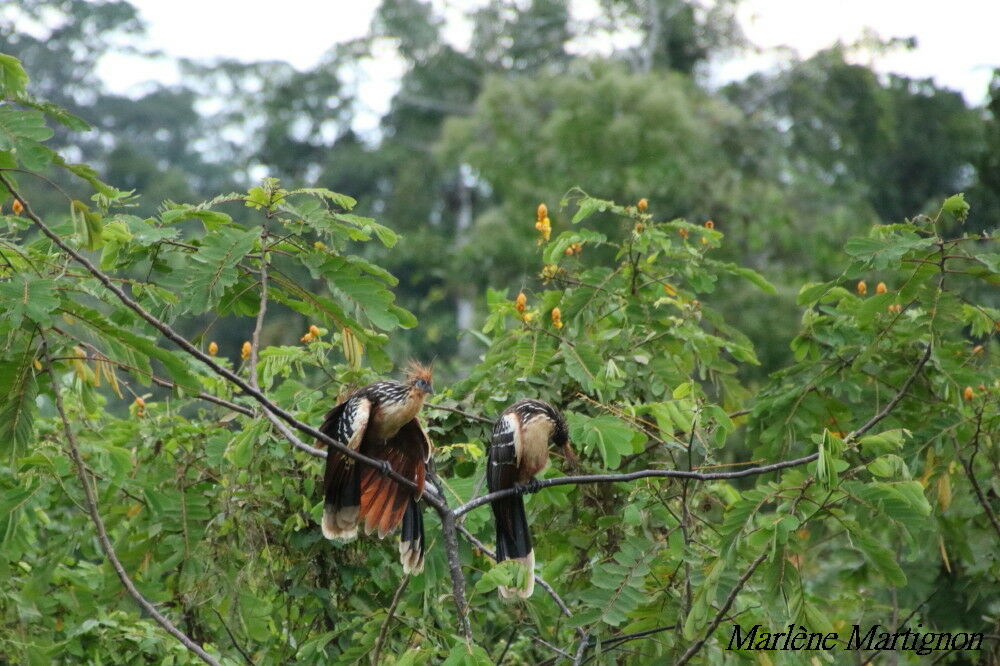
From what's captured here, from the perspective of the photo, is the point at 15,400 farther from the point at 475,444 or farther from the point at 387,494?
the point at 475,444

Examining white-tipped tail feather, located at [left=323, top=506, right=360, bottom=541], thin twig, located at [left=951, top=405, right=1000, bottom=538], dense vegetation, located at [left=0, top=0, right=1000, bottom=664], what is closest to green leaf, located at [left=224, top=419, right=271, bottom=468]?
dense vegetation, located at [left=0, top=0, right=1000, bottom=664]

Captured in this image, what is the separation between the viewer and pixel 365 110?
1152 inches

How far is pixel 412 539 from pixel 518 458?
462mm

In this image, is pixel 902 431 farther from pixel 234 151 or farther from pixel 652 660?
pixel 234 151

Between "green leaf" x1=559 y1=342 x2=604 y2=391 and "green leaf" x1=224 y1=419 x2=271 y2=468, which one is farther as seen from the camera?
"green leaf" x1=559 y1=342 x2=604 y2=391

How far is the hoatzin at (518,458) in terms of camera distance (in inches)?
167

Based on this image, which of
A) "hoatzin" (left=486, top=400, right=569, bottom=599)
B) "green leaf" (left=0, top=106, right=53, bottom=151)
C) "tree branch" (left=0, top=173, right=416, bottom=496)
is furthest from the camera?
"hoatzin" (left=486, top=400, right=569, bottom=599)

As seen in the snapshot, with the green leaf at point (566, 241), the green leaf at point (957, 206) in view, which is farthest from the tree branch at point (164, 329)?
the green leaf at point (957, 206)

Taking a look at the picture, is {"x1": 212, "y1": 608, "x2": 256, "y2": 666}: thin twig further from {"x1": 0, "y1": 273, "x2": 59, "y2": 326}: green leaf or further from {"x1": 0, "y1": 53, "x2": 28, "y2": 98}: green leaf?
{"x1": 0, "y1": 53, "x2": 28, "y2": 98}: green leaf

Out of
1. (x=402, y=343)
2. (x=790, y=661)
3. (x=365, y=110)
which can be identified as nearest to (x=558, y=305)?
(x=790, y=661)

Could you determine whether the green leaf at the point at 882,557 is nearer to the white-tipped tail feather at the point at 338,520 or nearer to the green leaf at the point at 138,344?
the white-tipped tail feather at the point at 338,520

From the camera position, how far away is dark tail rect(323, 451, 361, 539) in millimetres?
4098

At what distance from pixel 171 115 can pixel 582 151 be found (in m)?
22.8
